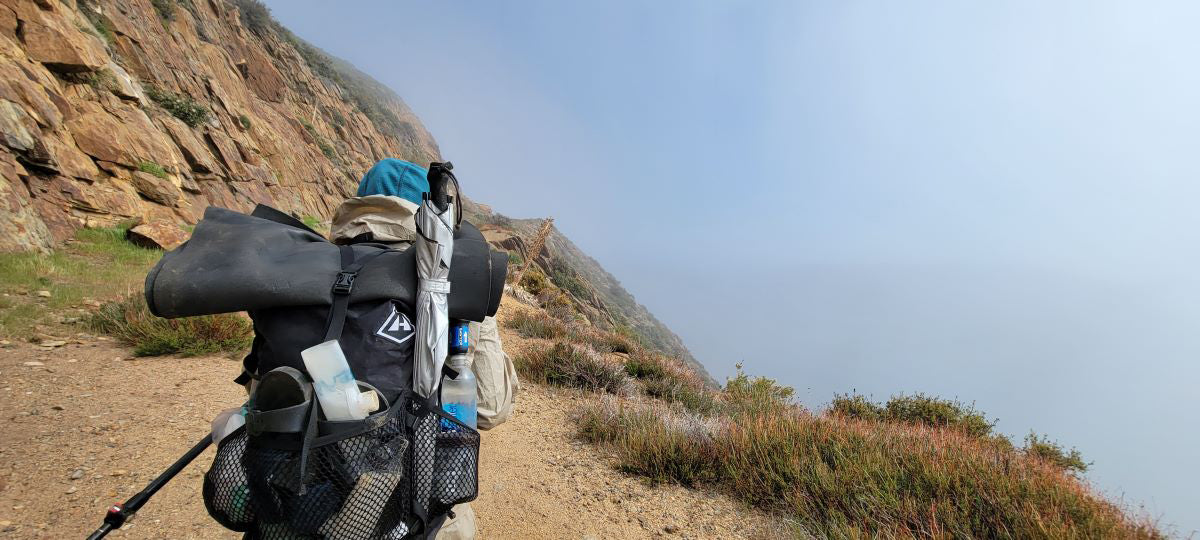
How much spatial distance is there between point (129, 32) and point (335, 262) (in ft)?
64.5

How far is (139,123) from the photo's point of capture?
1137 centimetres

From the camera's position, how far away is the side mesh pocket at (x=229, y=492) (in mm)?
1230

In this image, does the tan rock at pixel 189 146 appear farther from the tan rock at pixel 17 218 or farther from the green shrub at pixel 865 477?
the green shrub at pixel 865 477

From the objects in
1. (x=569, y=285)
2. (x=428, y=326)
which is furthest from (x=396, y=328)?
(x=569, y=285)

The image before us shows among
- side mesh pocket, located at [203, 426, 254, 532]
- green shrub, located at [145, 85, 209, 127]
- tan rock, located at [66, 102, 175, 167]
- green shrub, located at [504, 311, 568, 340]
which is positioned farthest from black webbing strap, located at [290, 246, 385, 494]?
green shrub, located at [145, 85, 209, 127]

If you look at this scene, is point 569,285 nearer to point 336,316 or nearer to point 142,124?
point 142,124

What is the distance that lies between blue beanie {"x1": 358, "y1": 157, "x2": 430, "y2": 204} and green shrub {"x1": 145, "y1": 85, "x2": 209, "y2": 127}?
1707cm

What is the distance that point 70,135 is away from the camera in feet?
30.3

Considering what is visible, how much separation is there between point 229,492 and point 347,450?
1.15 ft

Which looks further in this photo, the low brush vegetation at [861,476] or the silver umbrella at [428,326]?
the low brush vegetation at [861,476]

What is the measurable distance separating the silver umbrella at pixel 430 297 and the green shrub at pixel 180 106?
17.9 meters

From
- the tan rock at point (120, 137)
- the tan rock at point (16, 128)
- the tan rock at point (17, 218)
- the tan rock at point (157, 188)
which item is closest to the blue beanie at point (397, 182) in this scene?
the tan rock at point (17, 218)

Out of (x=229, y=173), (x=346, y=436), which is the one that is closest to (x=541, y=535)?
(x=346, y=436)

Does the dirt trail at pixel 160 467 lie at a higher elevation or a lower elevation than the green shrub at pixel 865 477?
lower
